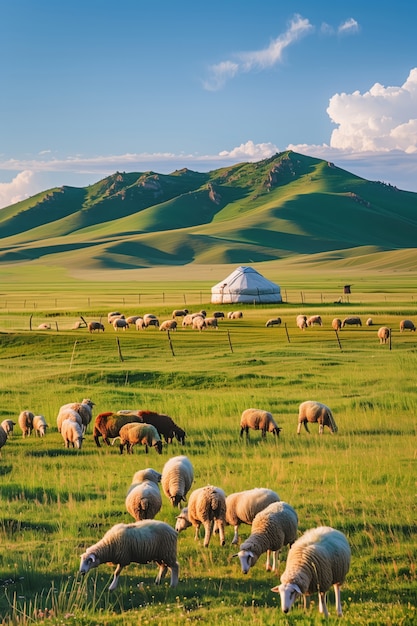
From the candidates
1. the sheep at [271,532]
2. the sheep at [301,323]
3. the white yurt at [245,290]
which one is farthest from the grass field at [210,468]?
the white yurt at [245,290]

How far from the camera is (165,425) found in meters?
18.1

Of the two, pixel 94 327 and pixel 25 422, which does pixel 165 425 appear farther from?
pixel 94 327

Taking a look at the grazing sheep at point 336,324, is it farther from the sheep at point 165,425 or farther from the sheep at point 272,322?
the sheep at point 165,425

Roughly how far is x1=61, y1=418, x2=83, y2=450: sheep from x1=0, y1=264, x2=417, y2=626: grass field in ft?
0.74

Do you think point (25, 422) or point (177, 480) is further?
point (25, 422)

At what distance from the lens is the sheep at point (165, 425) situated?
59.1ft

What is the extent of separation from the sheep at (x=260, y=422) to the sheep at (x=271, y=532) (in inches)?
328

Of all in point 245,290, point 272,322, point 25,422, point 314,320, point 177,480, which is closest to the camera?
point 177,480

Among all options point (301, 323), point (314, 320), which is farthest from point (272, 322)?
point (301, 323)

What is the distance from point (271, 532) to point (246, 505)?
1183mm

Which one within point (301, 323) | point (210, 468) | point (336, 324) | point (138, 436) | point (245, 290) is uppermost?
point (245, 290)

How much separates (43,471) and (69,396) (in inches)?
361

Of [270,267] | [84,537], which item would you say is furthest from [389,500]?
[270,267]

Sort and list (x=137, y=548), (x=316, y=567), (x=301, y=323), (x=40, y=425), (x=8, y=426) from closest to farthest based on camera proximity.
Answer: (x=316, y=567), (x=137, y=548), (x=40, y=425), (x=8, y=426), (x=301, y=323)
